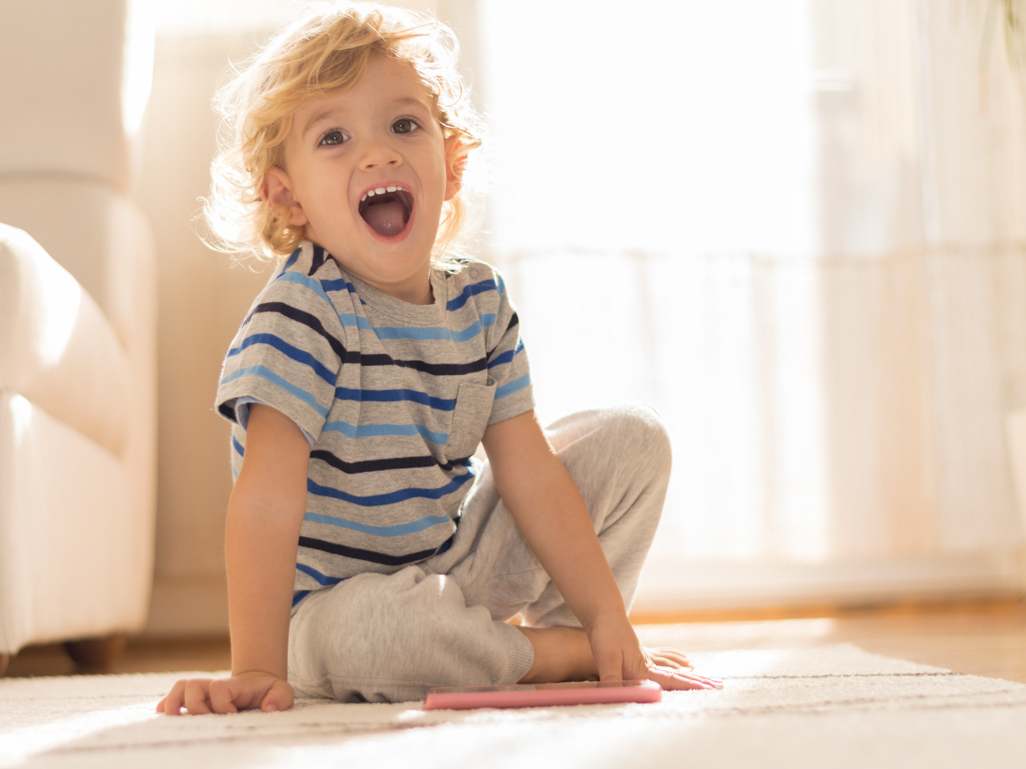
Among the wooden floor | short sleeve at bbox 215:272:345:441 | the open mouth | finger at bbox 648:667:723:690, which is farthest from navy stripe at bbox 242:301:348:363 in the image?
the wooden floor

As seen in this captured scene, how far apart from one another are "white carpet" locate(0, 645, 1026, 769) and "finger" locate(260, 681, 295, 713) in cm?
2

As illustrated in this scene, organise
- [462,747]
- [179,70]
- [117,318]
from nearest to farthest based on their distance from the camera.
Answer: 1. [462,747]
2. [117,318]
3. [179,70]

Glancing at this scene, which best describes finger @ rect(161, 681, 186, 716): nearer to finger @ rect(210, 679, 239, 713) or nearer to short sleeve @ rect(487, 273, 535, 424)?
finger @ rect(210, 679, 239, 713)

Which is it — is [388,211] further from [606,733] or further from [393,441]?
[606,733]

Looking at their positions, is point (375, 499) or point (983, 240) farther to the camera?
point (983, 240)

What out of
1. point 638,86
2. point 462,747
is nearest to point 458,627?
point 462,747

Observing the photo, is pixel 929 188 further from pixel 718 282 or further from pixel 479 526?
pixel 479 526

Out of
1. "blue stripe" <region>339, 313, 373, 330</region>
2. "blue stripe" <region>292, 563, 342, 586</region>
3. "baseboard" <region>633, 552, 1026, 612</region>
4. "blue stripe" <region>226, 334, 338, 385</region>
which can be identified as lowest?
"baseboard" <region>633, 552, 1026, 612</region>

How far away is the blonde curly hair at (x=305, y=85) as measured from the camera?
0.88 metres

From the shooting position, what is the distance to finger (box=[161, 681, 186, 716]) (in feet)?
2.11

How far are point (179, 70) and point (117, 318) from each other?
1.68 feet

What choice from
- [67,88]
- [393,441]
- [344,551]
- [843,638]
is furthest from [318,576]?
[67,88]

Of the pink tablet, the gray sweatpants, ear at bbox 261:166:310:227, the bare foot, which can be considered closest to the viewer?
the pink tablet

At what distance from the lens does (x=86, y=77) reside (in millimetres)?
1325
